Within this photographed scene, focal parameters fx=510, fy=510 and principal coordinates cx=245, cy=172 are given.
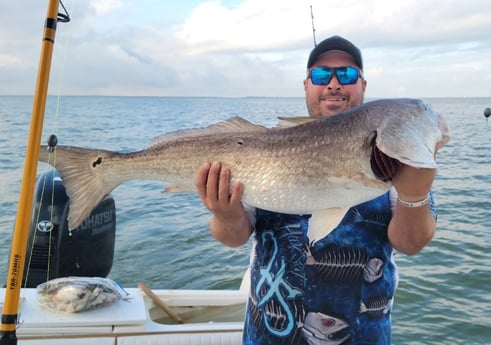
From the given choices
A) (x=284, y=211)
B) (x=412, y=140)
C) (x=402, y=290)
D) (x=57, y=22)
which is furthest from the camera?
(x=402, y=290)

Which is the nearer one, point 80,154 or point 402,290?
point 80,154

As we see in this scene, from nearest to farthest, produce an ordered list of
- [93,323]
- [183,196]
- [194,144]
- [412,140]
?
[412,140] < [194,144] < [93,323] < [183,196]

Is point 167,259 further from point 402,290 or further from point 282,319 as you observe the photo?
point 282,319

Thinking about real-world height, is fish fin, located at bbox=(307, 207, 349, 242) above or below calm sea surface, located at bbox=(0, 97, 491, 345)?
above

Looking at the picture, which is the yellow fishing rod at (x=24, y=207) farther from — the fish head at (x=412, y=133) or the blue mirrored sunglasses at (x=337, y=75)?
the fish head at (x=412, y=133)

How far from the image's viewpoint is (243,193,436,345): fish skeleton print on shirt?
2.36 m

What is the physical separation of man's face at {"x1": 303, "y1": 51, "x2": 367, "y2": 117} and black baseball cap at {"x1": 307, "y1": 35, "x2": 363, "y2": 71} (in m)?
0.02

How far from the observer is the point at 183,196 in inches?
570

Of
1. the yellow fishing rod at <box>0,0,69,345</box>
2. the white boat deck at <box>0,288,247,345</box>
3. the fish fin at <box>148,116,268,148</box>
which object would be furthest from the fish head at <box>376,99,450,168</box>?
the white boat deck at <box>0,288,247,345</box>

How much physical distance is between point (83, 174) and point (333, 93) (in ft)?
4.50

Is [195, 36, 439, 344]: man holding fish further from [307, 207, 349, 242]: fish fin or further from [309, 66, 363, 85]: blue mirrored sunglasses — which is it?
[309, 66, 363, 85]: blue mirrored sunglasses

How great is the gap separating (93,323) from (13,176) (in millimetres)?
12997

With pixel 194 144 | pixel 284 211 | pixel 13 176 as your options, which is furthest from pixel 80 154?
pixel 13 176

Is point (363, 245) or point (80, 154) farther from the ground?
point (80, 154)
